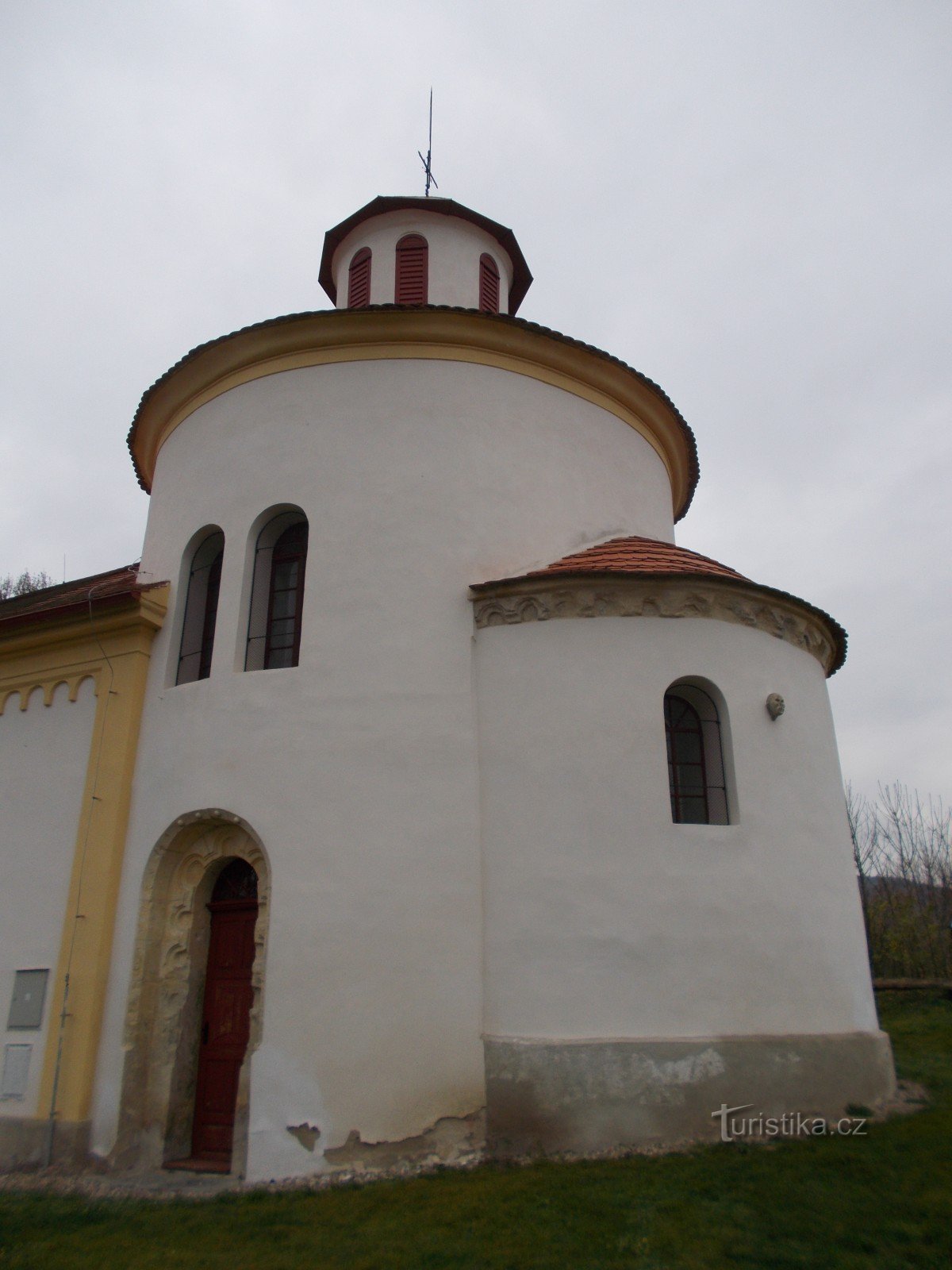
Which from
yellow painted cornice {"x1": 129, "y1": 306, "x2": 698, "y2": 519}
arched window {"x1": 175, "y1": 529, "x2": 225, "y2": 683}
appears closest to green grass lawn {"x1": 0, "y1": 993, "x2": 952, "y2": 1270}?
arched window {"x1": 175, "y1": 529, "x2": 225, "y2": 683}

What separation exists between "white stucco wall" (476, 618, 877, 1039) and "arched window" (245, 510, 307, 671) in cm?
204

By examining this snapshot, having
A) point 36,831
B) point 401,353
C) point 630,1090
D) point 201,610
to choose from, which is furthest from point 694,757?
point 36,831

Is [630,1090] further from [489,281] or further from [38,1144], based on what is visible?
[489,281]

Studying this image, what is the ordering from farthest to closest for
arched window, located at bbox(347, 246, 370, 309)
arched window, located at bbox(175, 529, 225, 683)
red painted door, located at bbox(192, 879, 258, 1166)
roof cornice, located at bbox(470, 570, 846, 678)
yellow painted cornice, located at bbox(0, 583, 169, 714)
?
arched window, located at bbox(347, 246, 370, 309)
arched window, located at bbox(175, 529, 225, 683)
yellow painted cornice, located at bbox(0, 583, 169, 714)
roof cornice, located at bbox(470, 570, 846, 678)
red painted door, located at bbox(192, 879, 258, 1166)

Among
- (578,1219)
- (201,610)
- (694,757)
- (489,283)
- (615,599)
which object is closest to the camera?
(578,1219)

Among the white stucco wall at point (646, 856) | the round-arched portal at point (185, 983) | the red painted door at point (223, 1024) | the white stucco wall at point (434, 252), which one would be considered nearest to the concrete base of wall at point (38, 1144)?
the round-arched portal at point (185, 983)

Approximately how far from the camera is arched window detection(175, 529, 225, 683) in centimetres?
983

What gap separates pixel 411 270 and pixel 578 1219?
35.6ft

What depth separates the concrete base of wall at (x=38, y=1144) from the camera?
811 cm

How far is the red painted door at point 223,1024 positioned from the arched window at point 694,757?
4070mm

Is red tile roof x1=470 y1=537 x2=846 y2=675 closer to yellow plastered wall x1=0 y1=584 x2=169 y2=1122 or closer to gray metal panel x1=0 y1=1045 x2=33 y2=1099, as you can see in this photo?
yellow plastered wall x1=0 y1=584 x2=169 y2=1122

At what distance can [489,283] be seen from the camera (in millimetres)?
12836

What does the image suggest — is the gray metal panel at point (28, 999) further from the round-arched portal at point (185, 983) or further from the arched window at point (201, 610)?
the arched window at point (201, 610)

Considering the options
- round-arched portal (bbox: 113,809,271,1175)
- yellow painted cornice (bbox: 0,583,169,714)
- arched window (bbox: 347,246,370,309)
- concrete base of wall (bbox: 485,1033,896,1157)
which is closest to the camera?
concrete base of wall (bbox: 485,1033,896,1157)
